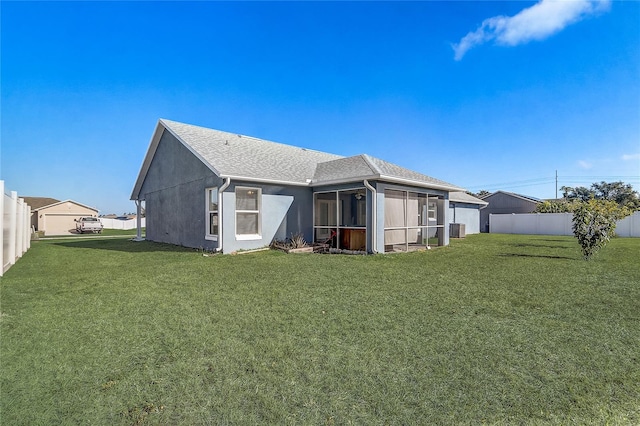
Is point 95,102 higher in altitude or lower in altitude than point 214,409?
higher

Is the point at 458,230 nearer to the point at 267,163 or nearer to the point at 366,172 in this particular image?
the point at 366,172

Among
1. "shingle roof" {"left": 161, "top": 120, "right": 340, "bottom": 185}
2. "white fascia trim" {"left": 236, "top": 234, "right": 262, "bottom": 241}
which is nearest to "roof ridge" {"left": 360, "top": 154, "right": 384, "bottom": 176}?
"shingle roof" {"left": 161, "top": 120, "right": 340, "bottom": 185}

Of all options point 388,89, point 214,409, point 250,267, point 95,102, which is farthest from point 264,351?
point 95,102

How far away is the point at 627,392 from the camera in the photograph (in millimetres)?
2750

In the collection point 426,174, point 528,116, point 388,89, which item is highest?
point 388,89

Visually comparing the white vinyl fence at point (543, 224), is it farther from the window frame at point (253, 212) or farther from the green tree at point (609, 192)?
the window frame at point (253, 212)

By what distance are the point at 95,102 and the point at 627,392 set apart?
1954cm

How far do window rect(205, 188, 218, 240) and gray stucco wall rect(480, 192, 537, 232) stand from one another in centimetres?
2554

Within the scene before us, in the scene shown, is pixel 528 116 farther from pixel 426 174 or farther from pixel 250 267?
pixel 250 267

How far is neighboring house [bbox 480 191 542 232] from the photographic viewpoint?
95.8 ft

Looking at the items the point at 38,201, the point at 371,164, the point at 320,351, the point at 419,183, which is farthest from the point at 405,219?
the point at 38,201

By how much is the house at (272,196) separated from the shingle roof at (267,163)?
0.17ft

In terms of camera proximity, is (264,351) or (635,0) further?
(635,0)

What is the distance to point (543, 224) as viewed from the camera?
23.2 metres
